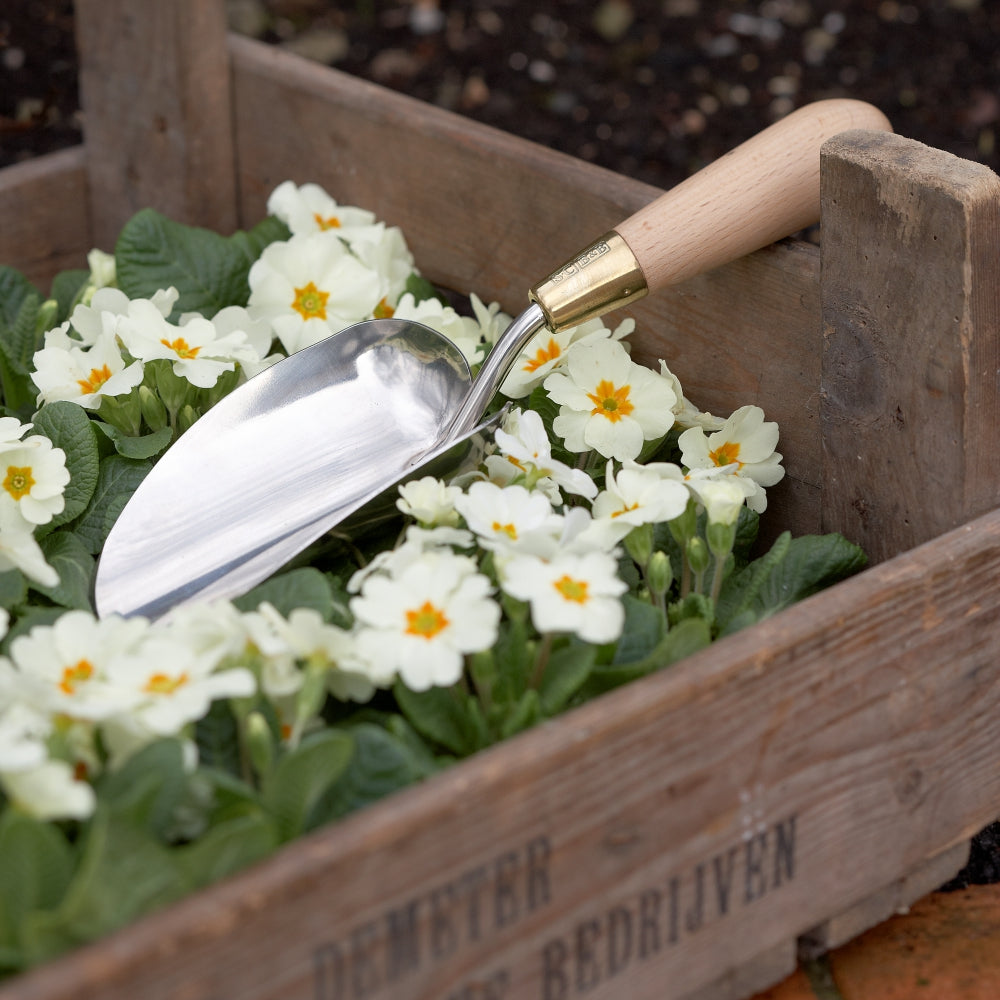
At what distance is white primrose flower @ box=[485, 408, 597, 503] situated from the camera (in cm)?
108

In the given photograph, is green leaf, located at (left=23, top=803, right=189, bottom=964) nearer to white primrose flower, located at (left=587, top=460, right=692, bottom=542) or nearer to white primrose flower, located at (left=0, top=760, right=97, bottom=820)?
white primrose flower, located at (left=0, top=760, right=97, bottom=820)

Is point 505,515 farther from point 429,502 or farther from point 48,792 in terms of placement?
point 48,792

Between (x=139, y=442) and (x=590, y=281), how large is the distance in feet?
1.42

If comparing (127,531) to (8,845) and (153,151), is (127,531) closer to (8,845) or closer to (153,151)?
(8,845)

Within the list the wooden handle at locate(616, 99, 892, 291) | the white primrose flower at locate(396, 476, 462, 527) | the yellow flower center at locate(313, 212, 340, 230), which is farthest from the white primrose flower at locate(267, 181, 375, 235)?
the white primrose flower at locate(396, 476, 462, 527)

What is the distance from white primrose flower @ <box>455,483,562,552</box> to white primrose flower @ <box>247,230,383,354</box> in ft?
1.45

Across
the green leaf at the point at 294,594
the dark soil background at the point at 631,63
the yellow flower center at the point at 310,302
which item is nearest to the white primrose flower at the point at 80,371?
the yellow flower center at the point at 310,302

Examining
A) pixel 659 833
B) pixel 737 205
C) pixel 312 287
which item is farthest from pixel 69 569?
pixel 737 205

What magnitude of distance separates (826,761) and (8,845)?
1.78ft

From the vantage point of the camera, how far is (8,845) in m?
0.75

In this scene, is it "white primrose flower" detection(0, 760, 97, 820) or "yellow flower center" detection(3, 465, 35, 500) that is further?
"yellow flower center" detection(3, 465, 35, 500)

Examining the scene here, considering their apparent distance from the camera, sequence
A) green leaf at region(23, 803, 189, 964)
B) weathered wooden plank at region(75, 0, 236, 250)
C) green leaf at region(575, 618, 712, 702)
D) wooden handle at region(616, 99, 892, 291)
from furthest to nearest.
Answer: weathered wooden plank at region(75, 0, 236, 250), wooden handle at region(616, 99, 892, 291), green leaf at region(575, 618, 712, 702), green leaf at region(23, 803, 189, 964)

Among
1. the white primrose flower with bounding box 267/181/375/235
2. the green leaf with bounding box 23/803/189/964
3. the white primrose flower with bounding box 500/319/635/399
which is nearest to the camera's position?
the green leaf with bounding box 23/803/189/964

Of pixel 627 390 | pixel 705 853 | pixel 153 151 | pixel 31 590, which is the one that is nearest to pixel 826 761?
pixel 705 853
